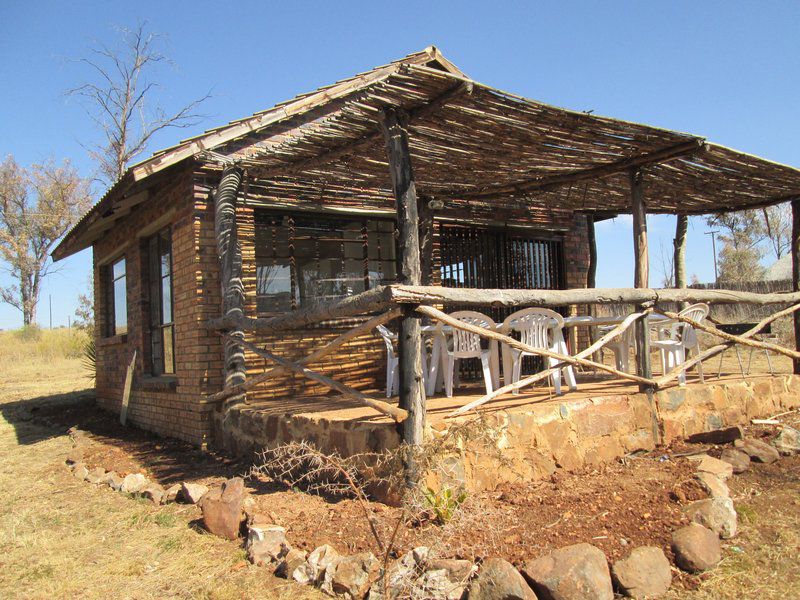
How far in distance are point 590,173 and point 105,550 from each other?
18.5 feet

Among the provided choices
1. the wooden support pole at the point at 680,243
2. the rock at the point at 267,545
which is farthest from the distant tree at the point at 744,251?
the rock at the point at 267,545

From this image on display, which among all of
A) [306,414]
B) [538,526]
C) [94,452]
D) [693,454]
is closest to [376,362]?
[306,414]

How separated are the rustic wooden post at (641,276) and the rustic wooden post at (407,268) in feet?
8.14

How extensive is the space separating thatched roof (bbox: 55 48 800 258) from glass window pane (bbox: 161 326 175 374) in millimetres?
1702

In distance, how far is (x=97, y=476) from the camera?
6219 millimetres

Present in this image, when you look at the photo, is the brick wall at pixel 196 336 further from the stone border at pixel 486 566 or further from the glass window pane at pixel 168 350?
the stone border at pixel 486 566

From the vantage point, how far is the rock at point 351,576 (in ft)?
10.9

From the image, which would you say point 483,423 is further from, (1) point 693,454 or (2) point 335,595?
(1) point 693,454

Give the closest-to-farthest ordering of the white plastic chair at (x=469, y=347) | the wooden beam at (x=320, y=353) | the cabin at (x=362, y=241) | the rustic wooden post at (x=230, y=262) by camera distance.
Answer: the wooden beam at (x=320, y=353)
the cabin at (x=362, y=241)
the white plastic chair at (x=469, y=347)
the rustic wooden post at (x=230, y=262)

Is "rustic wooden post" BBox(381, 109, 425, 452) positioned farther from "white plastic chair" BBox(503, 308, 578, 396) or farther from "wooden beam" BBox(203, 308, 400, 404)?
"white plastic chair" BBox(503, 308, 578, 396)

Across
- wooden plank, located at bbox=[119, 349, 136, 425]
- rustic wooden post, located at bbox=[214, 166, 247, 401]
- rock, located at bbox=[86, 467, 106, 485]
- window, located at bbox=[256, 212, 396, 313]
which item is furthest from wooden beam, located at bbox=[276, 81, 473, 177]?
wooden plank, located at bbox=[119, 349, 136, 425]

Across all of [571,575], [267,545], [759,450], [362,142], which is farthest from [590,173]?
[267,545]

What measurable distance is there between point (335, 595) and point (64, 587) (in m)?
1.70

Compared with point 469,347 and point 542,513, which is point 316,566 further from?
point 469,347
